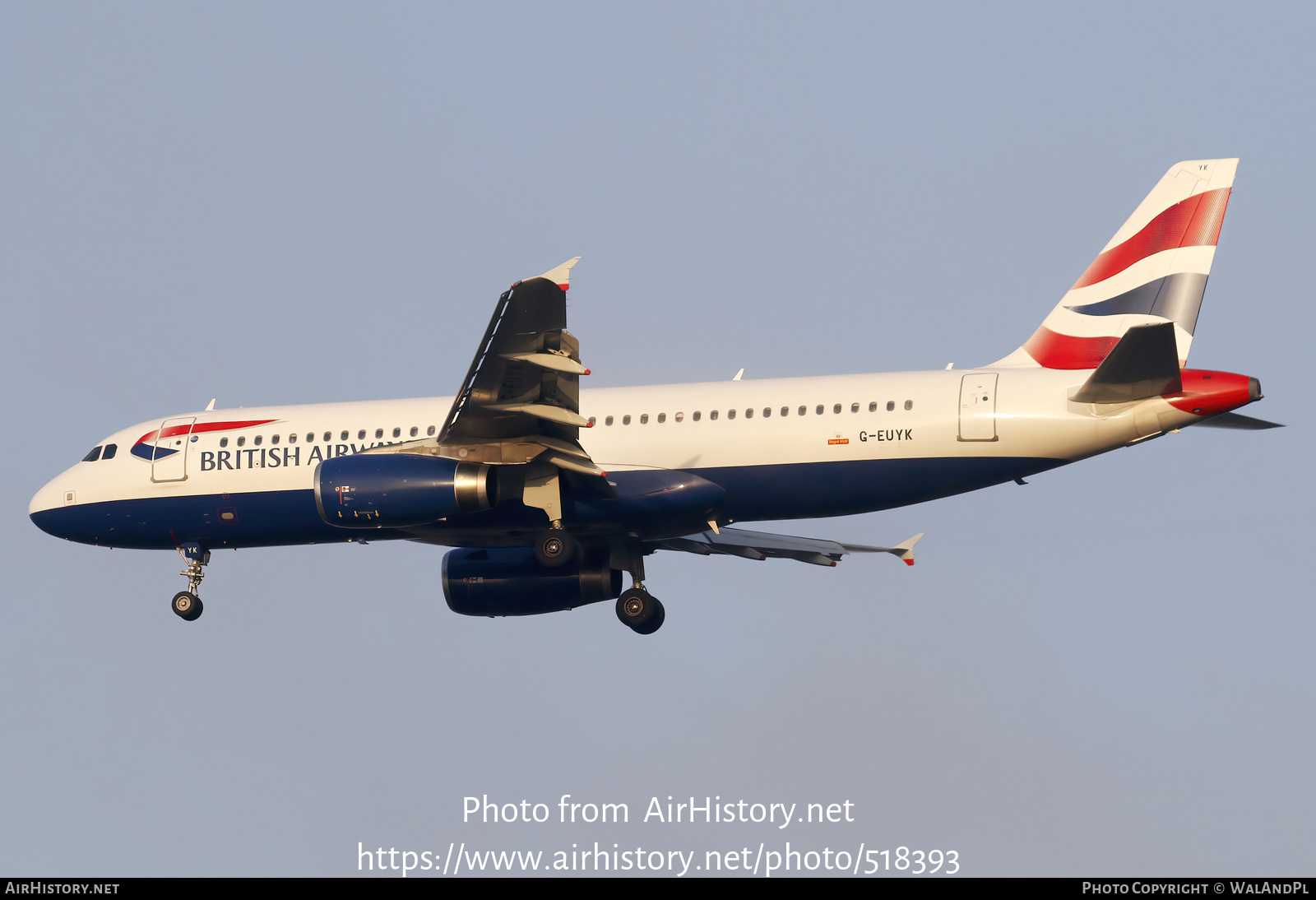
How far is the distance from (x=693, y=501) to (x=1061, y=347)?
274 inches

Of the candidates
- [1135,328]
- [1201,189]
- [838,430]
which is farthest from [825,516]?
[1201,189]

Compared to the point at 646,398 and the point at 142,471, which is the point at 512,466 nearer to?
the point at 646,398

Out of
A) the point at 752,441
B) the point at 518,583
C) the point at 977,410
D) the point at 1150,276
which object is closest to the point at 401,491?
the point at 518,583

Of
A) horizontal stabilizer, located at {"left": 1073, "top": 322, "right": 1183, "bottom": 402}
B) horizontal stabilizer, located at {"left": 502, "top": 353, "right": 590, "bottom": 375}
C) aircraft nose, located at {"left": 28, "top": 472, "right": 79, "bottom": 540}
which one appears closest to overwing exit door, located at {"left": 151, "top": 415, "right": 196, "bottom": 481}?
aircraft nose, located at {"left": 28, "top": 472, "right": 79, "bottom": 540}

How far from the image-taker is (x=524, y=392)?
1019 inches

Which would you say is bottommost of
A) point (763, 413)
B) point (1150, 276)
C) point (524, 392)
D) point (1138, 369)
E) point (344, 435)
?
point (524, 392)

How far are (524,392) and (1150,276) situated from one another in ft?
36.0

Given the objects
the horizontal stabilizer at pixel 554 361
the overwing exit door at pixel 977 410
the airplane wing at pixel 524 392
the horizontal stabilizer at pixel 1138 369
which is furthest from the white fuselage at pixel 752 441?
the horizontal stabilizer at pixel 554 361

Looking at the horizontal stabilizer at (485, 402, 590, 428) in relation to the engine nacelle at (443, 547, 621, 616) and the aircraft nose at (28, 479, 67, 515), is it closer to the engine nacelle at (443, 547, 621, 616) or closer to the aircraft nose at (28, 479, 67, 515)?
the engine nacelle at (443, 547, 621, 616)

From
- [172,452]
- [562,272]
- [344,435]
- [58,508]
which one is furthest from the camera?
[58,508]

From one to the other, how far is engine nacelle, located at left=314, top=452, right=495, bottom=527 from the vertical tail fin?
9.90m

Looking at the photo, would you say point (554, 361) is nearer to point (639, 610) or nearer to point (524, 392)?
point (524, 392)

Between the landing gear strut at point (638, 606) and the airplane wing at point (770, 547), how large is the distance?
38.1 inches

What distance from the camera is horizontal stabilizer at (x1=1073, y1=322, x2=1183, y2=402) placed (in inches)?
957
